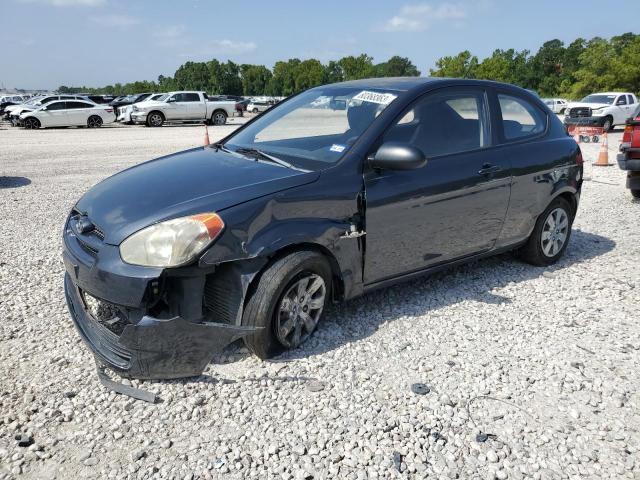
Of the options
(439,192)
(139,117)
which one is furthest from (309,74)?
(439,192)

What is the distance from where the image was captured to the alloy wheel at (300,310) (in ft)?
10.7

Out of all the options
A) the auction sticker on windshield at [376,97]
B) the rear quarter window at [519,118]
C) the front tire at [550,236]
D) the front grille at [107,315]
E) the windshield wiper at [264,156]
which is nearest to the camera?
the front grille at [107,315]

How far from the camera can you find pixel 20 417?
270cm

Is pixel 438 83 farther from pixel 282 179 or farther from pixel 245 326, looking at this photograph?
pixel 245 326

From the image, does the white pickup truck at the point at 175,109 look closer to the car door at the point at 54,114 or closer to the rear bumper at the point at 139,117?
the rear bumper at the point at 139,117

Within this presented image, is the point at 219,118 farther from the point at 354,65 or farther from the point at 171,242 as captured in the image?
the point at 354,65

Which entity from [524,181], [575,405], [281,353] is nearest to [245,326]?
[281,353]

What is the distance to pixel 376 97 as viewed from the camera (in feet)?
12.8

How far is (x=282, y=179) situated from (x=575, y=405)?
2162mm

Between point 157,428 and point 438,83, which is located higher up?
point 438,83

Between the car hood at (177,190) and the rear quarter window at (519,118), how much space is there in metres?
2.12

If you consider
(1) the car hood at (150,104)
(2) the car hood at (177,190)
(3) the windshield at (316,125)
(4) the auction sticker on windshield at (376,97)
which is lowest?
(2) the car hood at (177,190)

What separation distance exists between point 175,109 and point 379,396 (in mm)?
25519

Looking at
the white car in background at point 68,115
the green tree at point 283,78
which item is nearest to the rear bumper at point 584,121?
the white car in background at point 68,115
